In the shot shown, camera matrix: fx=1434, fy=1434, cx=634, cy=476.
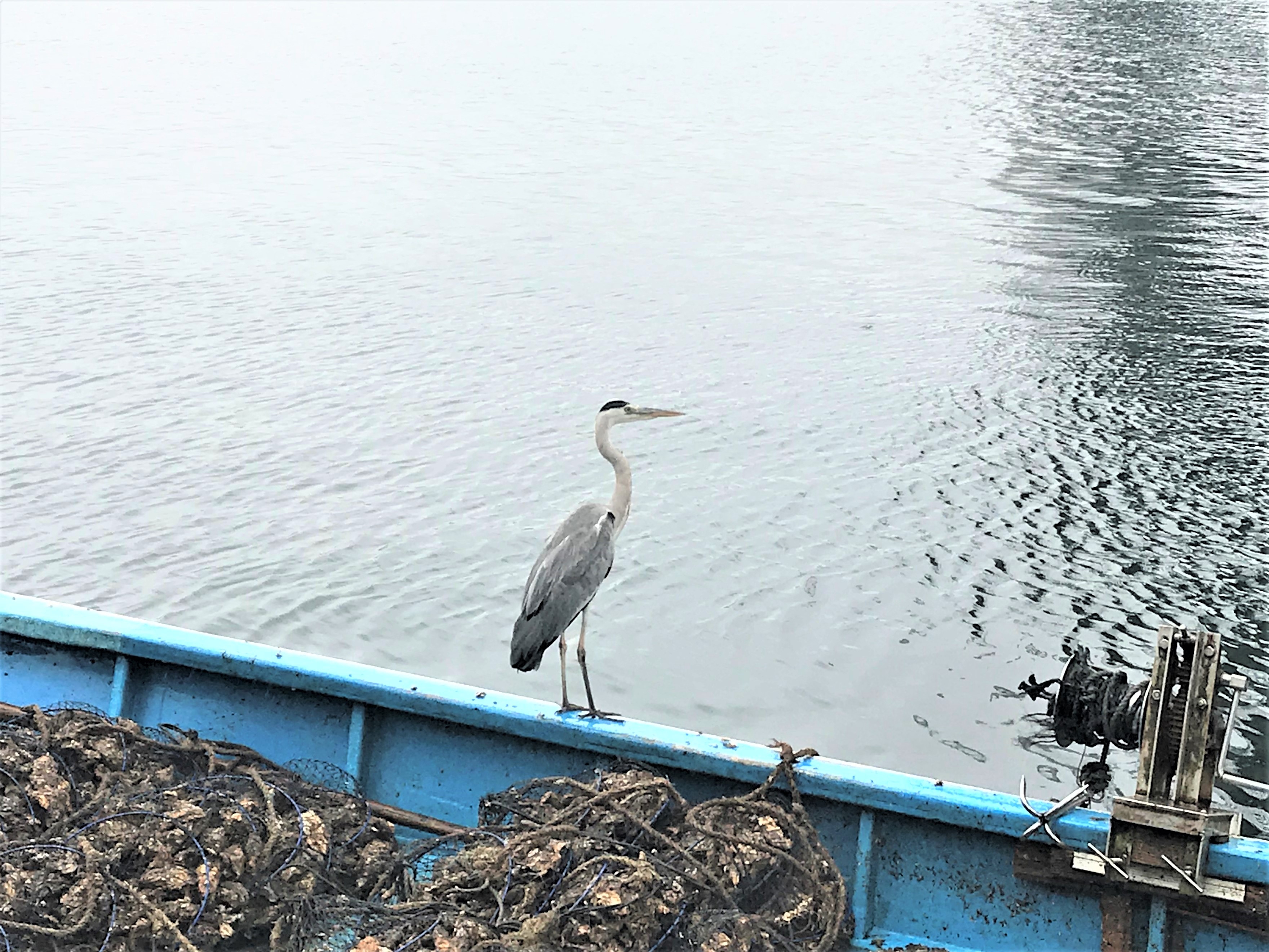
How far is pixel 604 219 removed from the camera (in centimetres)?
2105

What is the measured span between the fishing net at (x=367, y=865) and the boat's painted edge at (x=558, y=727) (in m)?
0.15

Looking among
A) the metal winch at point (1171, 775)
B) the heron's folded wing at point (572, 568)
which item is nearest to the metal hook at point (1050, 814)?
the metal winch at point (1171, 775)

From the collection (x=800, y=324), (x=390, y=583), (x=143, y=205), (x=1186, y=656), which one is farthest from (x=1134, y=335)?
(x=143, y=205)

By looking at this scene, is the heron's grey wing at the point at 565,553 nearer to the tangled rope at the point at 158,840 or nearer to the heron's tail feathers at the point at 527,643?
the heron's tail feathers at the point at 527,643

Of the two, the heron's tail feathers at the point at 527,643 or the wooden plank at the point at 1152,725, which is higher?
the wooden plank at the point at 1152,725

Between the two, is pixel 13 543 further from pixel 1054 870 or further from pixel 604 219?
pixel 604 219

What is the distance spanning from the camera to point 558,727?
5359 mm

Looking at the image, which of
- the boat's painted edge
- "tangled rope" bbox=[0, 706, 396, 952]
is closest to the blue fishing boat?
the boat's painted edge

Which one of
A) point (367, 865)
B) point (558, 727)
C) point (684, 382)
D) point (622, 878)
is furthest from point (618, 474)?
point (684, 382)

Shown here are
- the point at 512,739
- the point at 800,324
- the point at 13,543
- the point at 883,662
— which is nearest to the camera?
the point at 512,739

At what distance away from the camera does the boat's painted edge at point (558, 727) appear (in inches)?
185

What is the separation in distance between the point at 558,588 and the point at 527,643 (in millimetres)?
265

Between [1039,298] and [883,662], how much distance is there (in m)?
9.06

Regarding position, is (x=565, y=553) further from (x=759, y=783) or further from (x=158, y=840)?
(x=158, y=840)
